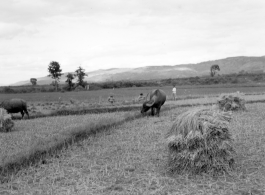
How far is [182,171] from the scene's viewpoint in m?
5.67

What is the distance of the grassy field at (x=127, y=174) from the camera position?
500 cm

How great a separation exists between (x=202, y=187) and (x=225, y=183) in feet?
1.44

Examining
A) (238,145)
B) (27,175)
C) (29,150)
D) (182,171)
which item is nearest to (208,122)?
(182,171)

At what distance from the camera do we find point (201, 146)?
225 inches

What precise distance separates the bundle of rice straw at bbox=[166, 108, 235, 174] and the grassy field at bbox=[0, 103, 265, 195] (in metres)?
0.22

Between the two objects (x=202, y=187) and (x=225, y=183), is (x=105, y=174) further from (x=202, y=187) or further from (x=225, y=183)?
(x=225, y=183)

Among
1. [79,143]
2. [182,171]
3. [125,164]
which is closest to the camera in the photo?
[182,171]

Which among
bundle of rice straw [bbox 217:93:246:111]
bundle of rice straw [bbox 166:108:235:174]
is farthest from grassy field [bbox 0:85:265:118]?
bundle of rice straw [bbox 166:108:235:174]

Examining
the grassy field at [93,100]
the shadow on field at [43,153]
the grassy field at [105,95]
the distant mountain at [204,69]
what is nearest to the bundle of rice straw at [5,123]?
the shadow on field at [43,153]

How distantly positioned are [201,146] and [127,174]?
58.2 inches

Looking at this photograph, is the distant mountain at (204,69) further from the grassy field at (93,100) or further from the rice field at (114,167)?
the rice field at (114,167)

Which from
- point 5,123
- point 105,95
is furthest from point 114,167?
point 105,95

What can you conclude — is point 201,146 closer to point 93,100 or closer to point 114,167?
point 114,167

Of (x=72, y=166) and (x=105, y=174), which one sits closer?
(x=105, y=174)
